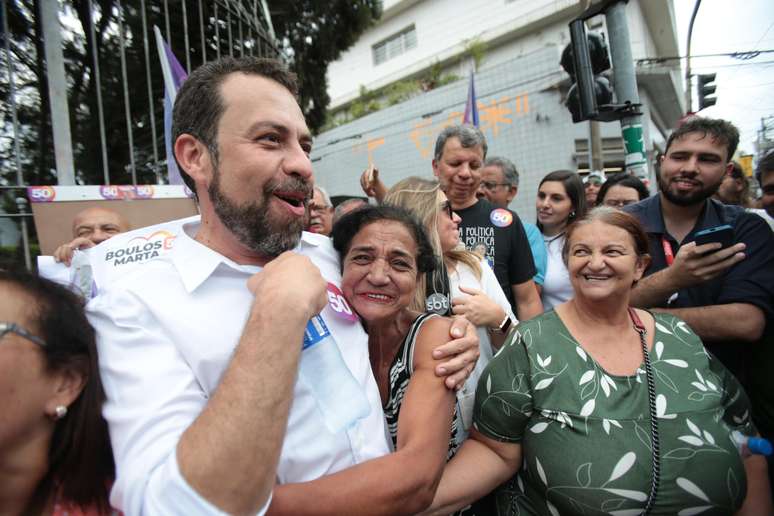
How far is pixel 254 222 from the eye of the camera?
4.27 ft

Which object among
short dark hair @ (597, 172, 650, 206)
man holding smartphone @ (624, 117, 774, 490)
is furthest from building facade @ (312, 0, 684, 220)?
man holding smartphone @ (624, 117, 774, 490)

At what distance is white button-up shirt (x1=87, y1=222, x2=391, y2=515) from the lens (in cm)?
90

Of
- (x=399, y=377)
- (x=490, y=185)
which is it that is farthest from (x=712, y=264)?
(x=490, y=185)

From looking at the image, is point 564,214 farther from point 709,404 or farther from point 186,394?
point 186,394

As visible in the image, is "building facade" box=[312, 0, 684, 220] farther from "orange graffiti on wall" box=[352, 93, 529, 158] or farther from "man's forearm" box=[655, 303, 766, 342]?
"man's forearm" box=[655, 303, 766, 342]

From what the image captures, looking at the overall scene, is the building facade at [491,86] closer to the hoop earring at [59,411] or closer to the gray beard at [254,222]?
the gray beard at [254,222]

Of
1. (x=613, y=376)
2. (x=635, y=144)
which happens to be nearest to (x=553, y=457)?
(x=613, y=376)

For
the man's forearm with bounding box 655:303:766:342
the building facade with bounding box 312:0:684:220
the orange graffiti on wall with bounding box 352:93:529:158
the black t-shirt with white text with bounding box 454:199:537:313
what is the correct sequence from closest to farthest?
the man's forearm with bounding box 655:303:766:342, the black t-shirt with white text with bounding box 454:199:537:313, the building facade with bounding box 312:0:684:220, the orange graffiti on wall with bounding box 352:93:529:158

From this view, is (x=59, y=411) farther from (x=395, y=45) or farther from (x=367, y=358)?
(x=395, y=45)

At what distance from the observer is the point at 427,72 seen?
1995cm

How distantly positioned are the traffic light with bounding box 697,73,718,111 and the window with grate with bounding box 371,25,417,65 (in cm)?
1679

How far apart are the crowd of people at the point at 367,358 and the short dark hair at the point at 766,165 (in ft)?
0.09

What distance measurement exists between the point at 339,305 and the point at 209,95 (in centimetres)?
80

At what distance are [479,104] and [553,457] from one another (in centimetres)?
1217
